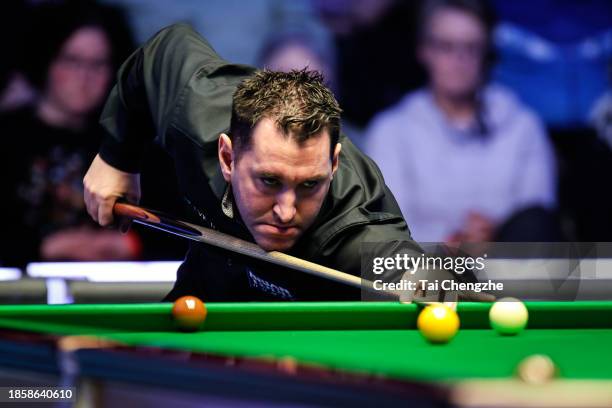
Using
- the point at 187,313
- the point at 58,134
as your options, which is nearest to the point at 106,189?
the point at 187,313

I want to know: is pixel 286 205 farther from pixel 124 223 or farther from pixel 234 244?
pixel 124 223

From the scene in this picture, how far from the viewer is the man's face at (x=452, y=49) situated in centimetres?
593

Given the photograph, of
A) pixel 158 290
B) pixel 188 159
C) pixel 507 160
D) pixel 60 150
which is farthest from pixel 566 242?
pixel 188 159

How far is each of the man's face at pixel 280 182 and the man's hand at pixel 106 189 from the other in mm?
709

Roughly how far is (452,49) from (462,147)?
0.59 m

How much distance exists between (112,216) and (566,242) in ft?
11.4

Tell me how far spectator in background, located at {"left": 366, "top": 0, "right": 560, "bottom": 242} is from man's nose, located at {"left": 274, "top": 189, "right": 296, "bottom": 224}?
308 cm

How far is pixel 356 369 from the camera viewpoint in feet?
5.30

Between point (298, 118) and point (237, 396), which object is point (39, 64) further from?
point (237, 396)

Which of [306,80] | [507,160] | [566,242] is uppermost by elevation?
[507,160]

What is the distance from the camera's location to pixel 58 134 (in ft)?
18.7

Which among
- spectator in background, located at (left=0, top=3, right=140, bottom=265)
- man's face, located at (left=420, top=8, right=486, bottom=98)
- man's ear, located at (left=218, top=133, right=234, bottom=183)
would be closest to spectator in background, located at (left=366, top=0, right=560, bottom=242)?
man's face, located at (left=420, top=8, right=486, bottom=98)

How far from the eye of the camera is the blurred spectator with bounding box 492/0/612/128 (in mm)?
6027

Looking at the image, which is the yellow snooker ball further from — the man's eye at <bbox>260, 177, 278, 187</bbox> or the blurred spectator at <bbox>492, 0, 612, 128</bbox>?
the blurred spectator at <bbox>492, 0, 612, 128</bbox>
